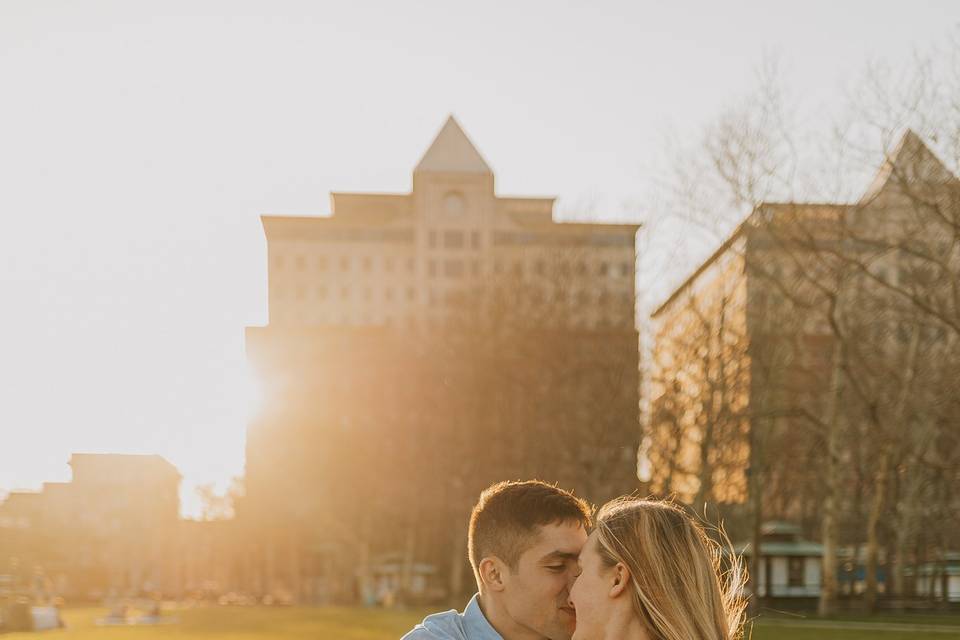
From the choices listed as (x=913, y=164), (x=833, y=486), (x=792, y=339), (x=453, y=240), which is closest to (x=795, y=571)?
(x=833, y=486)

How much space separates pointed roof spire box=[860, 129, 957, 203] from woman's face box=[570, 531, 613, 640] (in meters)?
23.2

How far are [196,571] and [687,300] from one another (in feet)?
323

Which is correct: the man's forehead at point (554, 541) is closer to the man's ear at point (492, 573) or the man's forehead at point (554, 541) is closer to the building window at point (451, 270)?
the man's ear at point (492, 573)

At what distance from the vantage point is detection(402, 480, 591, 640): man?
14.1ft

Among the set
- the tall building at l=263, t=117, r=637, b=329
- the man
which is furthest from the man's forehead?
the tall building at l=263, t=117, r=637, b=329

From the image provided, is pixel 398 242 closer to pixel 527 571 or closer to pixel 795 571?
pixel 795 571

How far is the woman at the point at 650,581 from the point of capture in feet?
11.5

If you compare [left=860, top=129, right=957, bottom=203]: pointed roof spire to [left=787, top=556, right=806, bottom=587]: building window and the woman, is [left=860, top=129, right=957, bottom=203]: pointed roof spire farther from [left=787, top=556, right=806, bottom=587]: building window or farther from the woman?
the woman

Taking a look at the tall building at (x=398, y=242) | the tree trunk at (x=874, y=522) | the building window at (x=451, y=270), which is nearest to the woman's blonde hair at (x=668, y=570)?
the tree trunk at (x=874, y=522)

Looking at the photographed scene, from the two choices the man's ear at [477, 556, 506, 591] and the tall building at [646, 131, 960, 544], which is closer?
the man's ear at [477, 556, 506, 591]

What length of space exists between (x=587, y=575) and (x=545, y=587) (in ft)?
1.88

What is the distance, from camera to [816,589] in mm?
46500

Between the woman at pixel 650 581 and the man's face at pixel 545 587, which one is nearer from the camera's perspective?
the woman at pixel 650 581

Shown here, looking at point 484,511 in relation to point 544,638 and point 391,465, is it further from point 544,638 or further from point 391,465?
point 391,465
